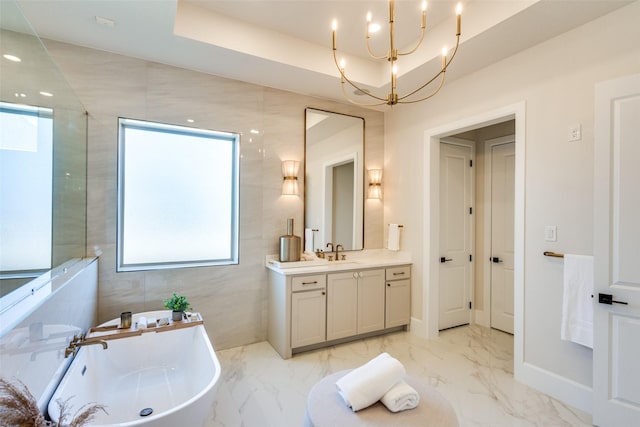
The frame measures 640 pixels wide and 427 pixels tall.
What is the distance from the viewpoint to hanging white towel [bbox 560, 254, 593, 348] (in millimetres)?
2203

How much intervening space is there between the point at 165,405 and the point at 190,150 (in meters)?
2.25

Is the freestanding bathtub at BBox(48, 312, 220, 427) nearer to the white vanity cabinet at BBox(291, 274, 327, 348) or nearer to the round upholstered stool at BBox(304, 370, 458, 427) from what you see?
the round upholstered stool at BBox(304, 370, 458, 427)

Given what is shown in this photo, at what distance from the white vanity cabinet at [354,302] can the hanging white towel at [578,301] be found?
1.70m

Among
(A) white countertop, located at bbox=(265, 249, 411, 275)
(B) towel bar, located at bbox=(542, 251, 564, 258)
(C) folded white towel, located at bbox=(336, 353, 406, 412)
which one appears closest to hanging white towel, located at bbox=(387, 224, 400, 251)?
(A) white countertop, located at bbox=(265, 249, 411, 275)

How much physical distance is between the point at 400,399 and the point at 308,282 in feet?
5.63

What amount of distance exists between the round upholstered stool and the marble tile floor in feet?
2.28

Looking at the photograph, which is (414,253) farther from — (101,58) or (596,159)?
(101,58)

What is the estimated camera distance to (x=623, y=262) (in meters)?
1.96

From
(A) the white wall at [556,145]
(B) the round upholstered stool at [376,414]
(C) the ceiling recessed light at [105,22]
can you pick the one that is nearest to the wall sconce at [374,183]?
(A) the white wall at [556,145]

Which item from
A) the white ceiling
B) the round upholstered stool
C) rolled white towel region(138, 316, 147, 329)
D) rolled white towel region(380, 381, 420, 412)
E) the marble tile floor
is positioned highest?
the white ceiling

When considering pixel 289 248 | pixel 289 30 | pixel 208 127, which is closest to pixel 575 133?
pixel 289 30

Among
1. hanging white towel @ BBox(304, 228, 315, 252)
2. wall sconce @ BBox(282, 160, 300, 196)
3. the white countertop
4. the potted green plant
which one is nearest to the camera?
the potted green plant

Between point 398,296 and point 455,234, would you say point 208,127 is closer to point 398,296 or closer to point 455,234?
point 398,296

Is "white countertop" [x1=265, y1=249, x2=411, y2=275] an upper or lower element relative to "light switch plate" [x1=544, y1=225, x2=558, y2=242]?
lower
